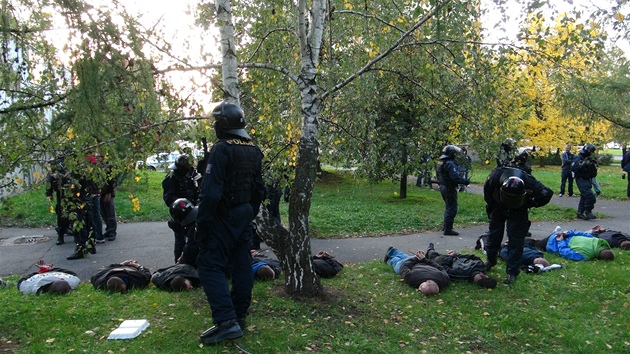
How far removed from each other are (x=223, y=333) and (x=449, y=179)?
705 centimetres

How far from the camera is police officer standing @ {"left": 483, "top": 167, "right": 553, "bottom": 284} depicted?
249 inches

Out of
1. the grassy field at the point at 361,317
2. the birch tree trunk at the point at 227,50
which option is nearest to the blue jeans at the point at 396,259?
the grassy field at the point at 361,317

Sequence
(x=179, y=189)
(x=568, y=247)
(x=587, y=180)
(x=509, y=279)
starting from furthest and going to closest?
(x=587, y=180) → (x=568, y=247) → (x=179, y=189) → (x=509, y=279)

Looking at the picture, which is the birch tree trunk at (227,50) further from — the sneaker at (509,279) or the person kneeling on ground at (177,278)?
the sneaker at (509,279)

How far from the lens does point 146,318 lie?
197 inches

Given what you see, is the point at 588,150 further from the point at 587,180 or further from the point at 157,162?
the point at 157,162

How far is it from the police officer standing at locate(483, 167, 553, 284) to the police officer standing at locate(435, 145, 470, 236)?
2918 mm

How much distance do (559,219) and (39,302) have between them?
1144cm

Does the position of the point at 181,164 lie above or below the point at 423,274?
above

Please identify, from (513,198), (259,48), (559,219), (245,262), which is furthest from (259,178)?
(559,219)

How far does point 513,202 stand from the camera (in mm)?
6352

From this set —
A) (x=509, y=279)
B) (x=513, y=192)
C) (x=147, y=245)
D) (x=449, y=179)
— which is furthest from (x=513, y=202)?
(x=147, y=245)

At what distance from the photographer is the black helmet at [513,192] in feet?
20.5

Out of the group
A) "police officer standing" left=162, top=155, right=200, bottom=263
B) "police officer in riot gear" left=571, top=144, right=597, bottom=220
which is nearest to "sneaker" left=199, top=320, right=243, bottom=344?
"police officer standing" left=162, top=155, right=200, bottom=263
